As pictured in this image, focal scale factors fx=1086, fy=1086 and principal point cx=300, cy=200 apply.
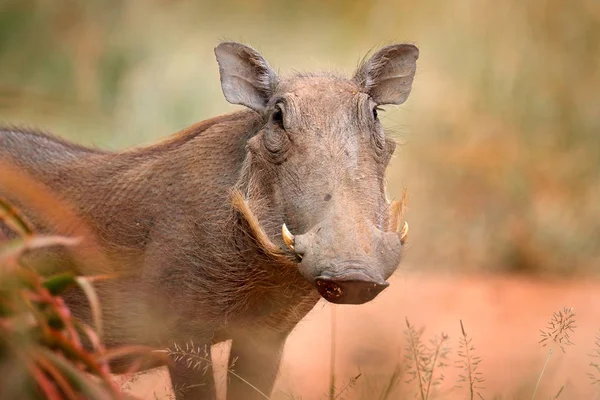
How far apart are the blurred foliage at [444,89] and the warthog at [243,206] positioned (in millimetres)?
4635

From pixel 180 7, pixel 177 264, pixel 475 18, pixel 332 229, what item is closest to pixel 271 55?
pixel 180 7

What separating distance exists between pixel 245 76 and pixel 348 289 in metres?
1.42

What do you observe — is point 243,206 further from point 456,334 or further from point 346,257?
point 456,334

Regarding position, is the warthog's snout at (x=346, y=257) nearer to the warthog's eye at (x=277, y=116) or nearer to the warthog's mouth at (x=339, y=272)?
the warthog's mouth at (x=339, y=272)

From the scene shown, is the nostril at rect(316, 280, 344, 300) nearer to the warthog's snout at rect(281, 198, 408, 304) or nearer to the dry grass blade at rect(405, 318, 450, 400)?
the warthog's snout at rect(281, 198, 408, 304)

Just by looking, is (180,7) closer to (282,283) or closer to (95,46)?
(95,46)

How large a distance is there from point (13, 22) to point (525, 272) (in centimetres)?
578

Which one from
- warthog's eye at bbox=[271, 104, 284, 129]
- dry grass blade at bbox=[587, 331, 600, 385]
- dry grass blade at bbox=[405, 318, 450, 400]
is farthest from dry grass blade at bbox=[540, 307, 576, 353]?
warthog's eye at bbox=[271, 104, 284, 129]

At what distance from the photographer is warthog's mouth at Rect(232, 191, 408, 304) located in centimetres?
352

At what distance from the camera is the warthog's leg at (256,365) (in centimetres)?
476

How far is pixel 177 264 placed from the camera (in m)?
4.48

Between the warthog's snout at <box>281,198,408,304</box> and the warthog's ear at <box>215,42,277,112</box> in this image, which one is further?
the warthog's ear at <box>215,42,277,112</box>

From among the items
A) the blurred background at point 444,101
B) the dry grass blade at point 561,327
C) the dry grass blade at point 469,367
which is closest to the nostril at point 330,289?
the dry grass blade at point 469,367

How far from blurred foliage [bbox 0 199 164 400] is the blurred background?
626 cm
